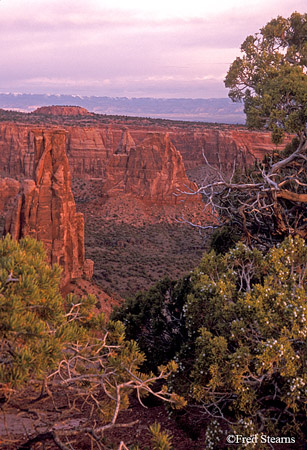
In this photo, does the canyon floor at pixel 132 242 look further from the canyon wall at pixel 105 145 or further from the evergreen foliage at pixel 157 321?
the evergreen foliage at pixel 157 321

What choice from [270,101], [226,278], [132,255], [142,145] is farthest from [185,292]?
[142,145]

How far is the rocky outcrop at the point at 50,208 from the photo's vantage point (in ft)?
98.9

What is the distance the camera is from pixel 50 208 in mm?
31359

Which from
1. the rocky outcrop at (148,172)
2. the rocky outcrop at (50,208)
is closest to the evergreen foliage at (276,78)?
the rocky outcrop at (50,208)

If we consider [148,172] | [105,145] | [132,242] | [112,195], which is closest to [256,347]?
[132,242]

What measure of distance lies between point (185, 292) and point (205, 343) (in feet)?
15.1

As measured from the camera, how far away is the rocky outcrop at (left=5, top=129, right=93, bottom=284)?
30.2 metres

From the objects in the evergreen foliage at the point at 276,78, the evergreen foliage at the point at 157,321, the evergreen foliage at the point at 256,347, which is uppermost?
the evergreen foliage at the point at 276,78

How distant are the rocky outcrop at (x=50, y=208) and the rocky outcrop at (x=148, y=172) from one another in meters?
41.0

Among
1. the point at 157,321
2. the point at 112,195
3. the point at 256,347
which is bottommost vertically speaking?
the point at 112,195

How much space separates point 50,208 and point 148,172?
43.3 metres

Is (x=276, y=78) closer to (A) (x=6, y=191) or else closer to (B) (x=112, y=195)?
(A) (x=6, y=191)

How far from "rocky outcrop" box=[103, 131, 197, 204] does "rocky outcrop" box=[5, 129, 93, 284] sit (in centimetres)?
4104

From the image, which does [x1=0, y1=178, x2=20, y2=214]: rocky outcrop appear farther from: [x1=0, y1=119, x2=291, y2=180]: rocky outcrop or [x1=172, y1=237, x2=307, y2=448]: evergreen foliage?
[x1=172, y1=237, x2=307, y2=448]: evergreen foliage
